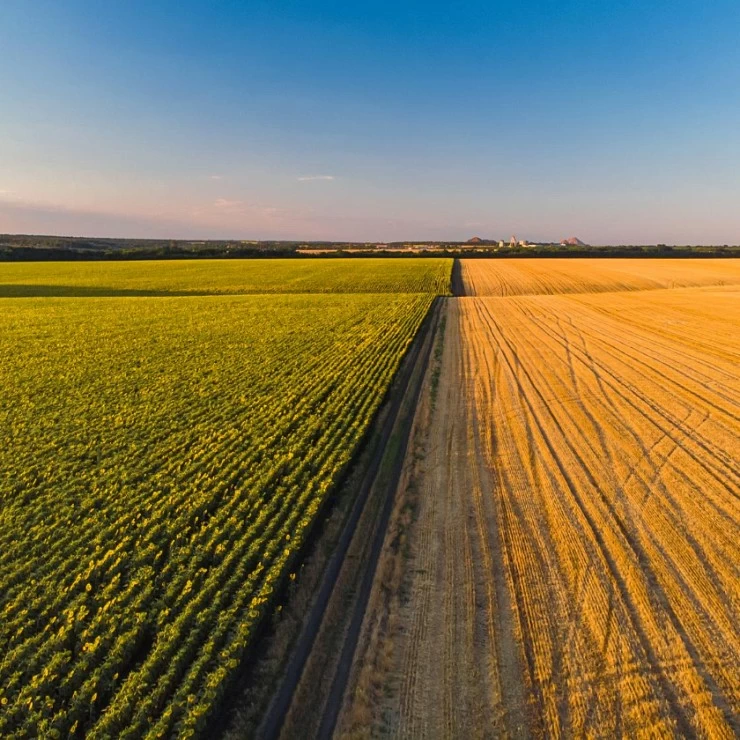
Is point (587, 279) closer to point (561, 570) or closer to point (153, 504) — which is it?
point (561, 570)

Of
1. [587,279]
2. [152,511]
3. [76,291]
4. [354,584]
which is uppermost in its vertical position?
[587,279]

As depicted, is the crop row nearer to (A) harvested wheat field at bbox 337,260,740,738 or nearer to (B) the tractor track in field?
(B) the tractor track in field

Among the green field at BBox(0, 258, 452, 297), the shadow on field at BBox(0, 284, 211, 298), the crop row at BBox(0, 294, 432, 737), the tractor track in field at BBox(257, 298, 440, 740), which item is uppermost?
the green field at BBox(0, 258, 452, 297)

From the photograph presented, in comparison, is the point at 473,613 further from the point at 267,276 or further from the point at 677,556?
the point at 267,276

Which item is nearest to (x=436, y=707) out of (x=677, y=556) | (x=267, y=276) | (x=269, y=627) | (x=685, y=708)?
(x=269, y=627)

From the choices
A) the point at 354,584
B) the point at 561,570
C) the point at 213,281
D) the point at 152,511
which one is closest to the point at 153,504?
the point at 152,511

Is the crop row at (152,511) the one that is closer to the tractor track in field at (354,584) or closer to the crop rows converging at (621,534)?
the tractor track in field at (354,584)

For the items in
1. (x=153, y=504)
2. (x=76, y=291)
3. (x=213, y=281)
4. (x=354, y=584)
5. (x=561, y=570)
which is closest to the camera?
(x=354, y=584)

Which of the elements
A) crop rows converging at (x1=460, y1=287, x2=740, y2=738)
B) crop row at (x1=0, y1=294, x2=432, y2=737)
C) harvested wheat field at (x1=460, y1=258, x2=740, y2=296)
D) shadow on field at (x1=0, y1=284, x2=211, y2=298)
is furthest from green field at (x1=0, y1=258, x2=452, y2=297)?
crop rows converging at (x1=460, y1=287, x2=740, y2=738)
